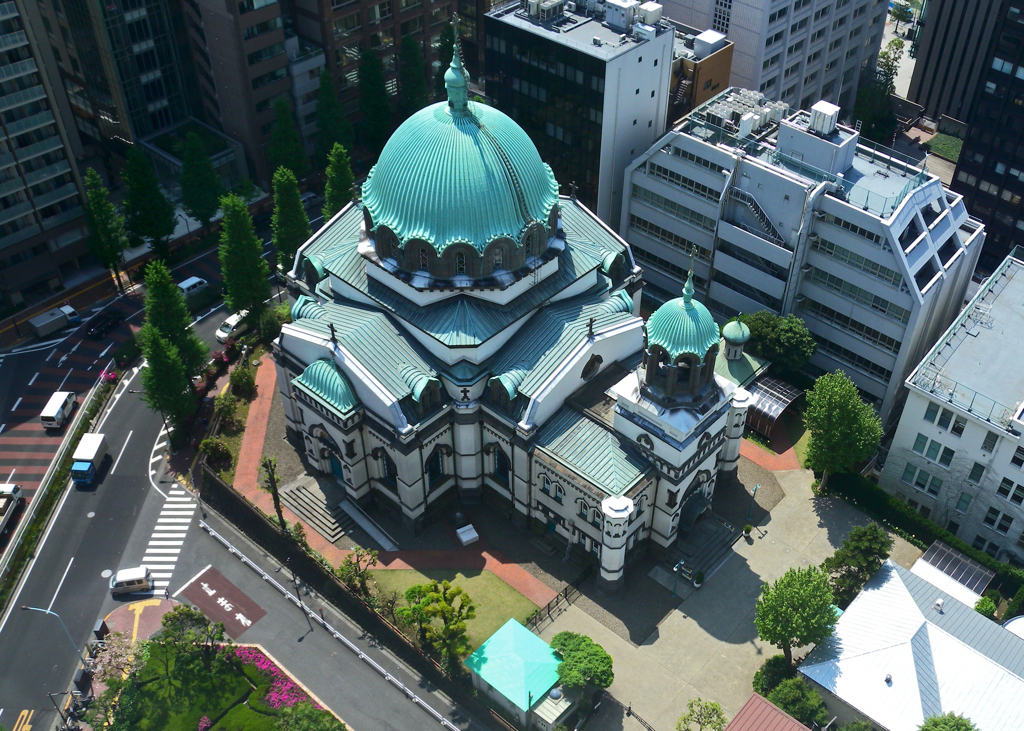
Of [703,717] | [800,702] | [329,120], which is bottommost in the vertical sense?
[703,717]

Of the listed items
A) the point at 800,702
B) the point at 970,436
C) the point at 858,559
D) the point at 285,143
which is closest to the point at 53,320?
the point at 285,143

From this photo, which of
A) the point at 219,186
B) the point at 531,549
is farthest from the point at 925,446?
the point at 219,186

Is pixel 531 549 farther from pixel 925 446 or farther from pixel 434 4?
pixel 434 4

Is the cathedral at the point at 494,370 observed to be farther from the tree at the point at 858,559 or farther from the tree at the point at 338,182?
the tree at the point at 338,182

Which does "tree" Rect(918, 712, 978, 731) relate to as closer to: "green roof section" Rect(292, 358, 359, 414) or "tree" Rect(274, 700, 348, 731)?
"tree" Rect(274, 700, 348, 731)

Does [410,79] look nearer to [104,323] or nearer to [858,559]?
[104,323]
